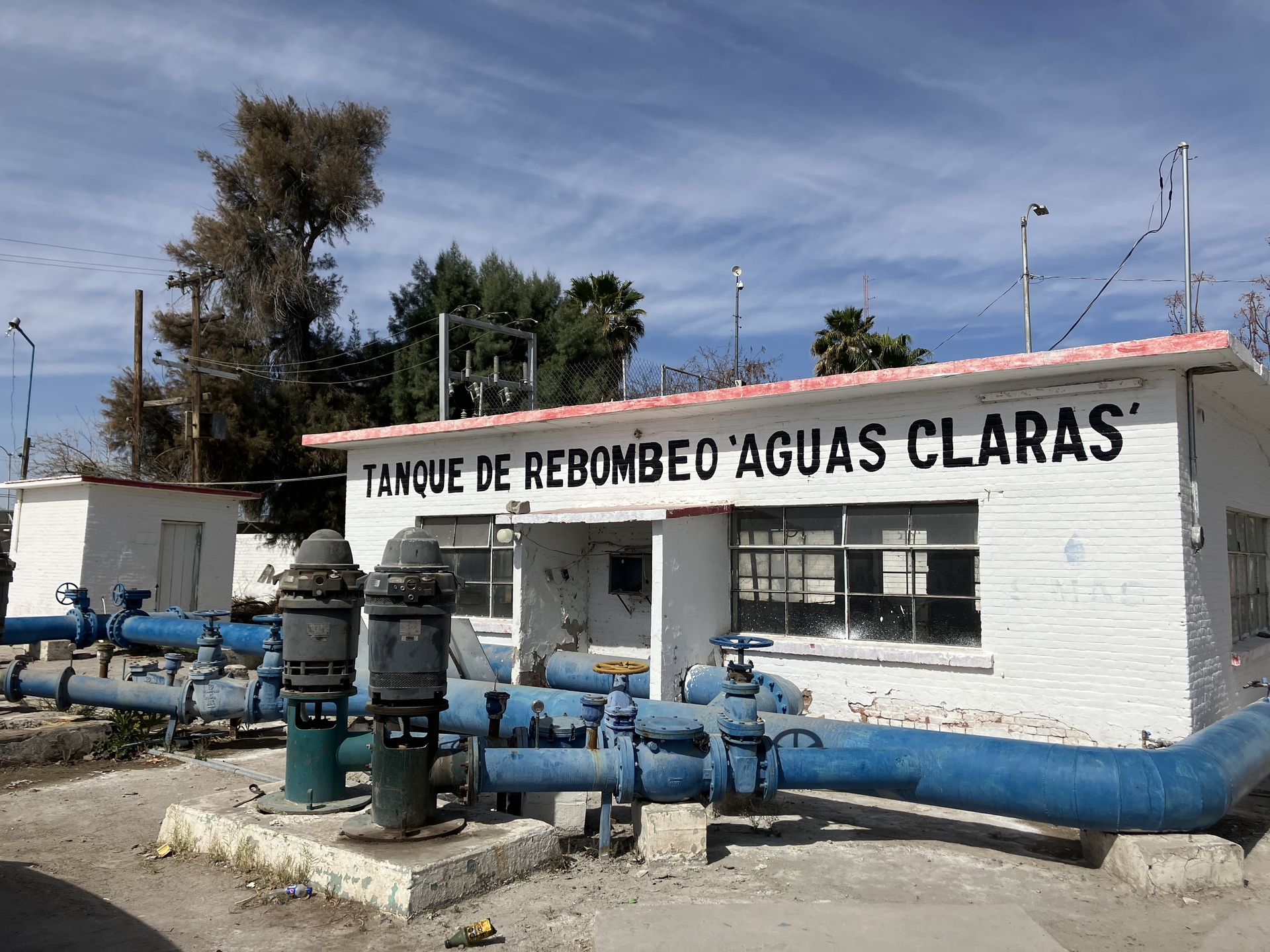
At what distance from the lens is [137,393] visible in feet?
76.0

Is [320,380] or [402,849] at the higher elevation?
[320,380]

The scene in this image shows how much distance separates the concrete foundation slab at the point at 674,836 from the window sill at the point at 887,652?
10.5 feet

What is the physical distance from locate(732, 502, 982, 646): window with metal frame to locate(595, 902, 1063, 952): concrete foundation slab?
12.8 feet

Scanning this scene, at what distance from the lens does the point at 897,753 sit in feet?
17.3

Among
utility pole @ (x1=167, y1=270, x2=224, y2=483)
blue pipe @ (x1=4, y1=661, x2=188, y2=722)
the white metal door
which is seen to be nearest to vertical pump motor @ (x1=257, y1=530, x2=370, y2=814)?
blue pipe @ (x1=4, y1=661, x2=188, y2=722)

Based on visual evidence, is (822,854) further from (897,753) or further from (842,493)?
(842,493)

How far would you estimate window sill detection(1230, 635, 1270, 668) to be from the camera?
8.32 metres

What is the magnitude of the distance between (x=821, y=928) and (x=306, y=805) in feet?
9.73

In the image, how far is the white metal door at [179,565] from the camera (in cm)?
1650

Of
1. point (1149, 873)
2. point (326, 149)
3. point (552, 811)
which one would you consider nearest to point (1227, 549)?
point (1149, 873)

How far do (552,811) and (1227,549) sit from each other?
7.38 meters

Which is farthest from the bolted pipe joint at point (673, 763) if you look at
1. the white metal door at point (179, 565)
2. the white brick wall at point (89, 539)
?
the white metal door at point (179, 565)

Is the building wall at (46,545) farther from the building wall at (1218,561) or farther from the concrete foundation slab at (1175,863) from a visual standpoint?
the building wall at (1218,561)

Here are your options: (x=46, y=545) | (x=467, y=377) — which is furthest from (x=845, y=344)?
(x=46, y=545)
